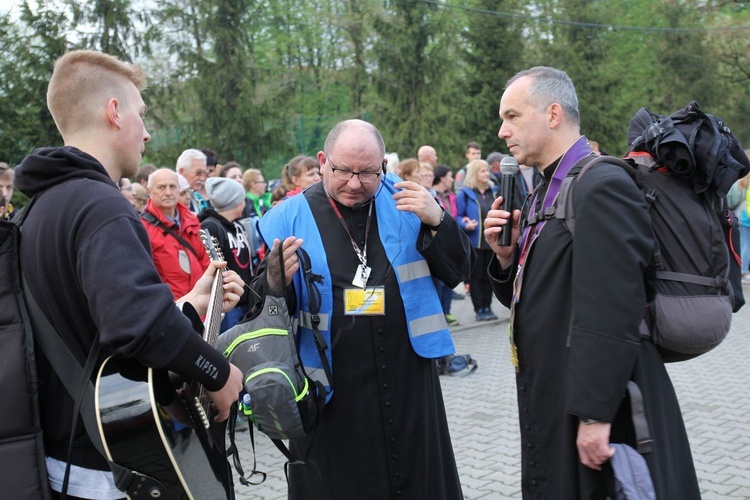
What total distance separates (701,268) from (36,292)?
7.06 feet

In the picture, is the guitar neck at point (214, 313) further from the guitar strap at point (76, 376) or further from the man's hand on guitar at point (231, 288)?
the guitar strap at point (76, 376)

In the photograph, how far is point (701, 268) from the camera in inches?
109

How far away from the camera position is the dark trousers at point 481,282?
1077 cm

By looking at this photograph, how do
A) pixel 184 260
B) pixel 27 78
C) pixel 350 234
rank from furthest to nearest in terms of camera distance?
pixel 27 78 → pixel 184 260 → pixel 350 234

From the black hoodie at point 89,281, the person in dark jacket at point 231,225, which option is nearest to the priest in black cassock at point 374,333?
the black hoodie at point 89,281

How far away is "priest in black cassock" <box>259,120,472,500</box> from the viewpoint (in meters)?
3.53

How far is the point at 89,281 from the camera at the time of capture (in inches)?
86.0

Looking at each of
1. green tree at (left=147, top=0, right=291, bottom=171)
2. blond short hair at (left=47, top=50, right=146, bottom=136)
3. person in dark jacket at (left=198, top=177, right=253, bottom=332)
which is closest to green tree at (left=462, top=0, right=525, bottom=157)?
green tree at (left=147, top=0, right=291, bottom=171)

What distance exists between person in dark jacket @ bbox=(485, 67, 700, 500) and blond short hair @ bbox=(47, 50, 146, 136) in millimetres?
1491

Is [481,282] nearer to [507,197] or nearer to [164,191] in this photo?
[164,191]

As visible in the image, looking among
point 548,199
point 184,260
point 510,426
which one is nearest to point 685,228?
point 548,199

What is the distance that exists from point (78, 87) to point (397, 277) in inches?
64.5

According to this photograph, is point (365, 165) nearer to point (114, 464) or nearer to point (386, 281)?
point (386, 281)

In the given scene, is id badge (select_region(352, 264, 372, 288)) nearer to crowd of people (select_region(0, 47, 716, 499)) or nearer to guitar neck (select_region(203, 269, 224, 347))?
crowd of people (select_region(0, 47, 716, 499))
